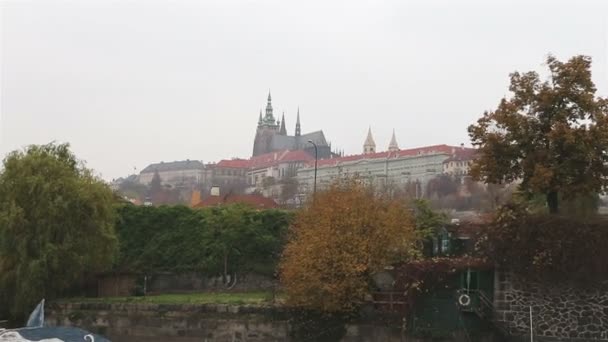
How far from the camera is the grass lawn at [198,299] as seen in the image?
92.6 ft

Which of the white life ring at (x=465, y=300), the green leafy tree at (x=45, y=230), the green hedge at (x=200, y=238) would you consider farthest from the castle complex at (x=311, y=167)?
the white life ring at (x=465, y=300)

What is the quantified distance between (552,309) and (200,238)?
17.6 m

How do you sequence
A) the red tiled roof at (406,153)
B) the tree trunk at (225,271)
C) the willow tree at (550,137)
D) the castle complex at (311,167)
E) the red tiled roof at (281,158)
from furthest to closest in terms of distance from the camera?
1. the red tiled roof at (281,158)
2. the red tiled roof at (406,153)
3. the castle complex at (311,167)
4. the tree trunk at (225,271)
5. the willow tree at (550,137)

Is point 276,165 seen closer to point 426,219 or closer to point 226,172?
point 226,172

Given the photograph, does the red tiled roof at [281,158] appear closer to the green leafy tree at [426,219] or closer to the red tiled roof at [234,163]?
the red tiled roof at [234,163]

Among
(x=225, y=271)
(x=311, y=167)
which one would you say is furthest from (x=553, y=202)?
(x=311, y=167)

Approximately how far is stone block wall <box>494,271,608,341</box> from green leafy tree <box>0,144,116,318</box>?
1589 cm

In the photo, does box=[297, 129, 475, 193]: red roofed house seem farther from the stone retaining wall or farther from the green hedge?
the stone retaining wall

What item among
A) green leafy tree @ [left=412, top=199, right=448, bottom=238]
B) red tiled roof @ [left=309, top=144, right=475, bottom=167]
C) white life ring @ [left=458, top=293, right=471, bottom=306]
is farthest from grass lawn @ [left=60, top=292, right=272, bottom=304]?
red tiled roof @ [left=309, top=144, right=475, bottom=167]

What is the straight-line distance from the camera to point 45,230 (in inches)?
1121

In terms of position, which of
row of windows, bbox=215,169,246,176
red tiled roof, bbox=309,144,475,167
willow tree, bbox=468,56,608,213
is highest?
red tiled roof, bbox=309,144,475,167

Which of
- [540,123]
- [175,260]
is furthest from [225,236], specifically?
[540,123]

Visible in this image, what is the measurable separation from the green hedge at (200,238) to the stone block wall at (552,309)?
42.2ft

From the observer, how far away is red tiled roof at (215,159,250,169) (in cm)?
18988
